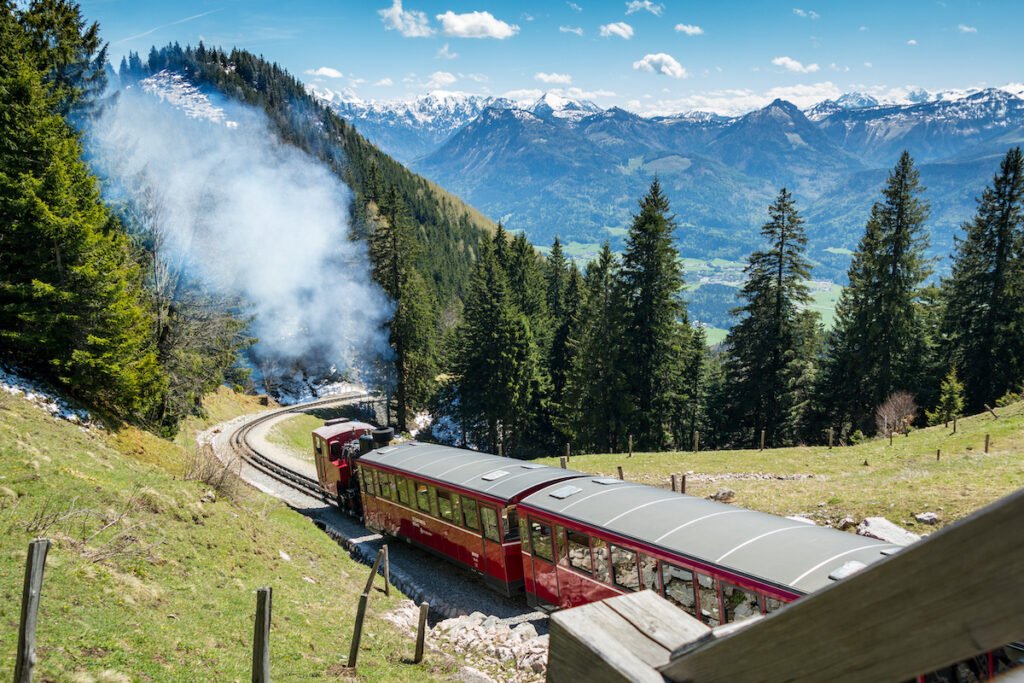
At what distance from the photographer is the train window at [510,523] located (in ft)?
52.5

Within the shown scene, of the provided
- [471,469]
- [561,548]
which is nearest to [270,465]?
[471,469]

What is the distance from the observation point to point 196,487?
1825cm

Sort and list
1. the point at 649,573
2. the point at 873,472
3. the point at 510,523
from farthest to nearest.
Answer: the point at 873,472 → the point at 510,523 → the point at 649,573

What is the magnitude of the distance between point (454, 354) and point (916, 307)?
1367 inches

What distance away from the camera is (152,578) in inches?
486

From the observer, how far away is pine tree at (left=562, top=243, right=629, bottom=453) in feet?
132

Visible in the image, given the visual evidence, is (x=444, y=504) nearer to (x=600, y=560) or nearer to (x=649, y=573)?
(x=600, y=560)

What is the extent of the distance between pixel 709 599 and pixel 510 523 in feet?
20.8

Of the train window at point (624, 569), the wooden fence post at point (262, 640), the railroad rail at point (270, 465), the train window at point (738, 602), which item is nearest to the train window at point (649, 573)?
the train window at point (624, 569)

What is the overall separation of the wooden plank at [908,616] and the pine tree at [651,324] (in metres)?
39.0

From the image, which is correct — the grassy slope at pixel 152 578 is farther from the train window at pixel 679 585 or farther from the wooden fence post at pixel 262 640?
the train window at pixel 679 585

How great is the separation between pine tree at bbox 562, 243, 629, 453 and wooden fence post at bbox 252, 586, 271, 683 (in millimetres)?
33656

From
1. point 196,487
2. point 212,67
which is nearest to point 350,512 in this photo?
point 196,487

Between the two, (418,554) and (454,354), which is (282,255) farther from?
(418,554)
